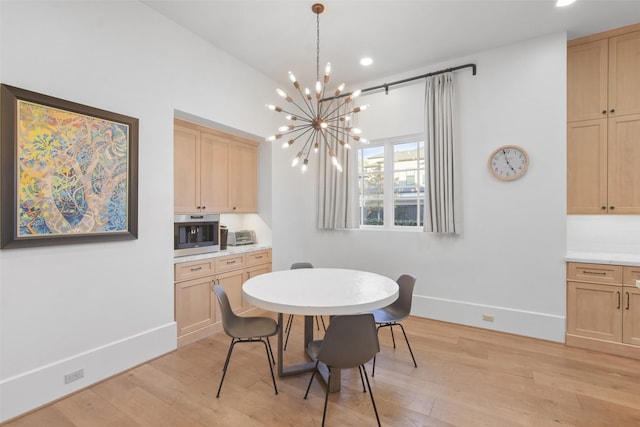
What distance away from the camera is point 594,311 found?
291 cm

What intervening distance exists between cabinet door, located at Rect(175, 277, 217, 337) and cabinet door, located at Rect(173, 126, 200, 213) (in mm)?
808

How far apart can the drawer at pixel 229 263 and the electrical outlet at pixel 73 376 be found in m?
1.42

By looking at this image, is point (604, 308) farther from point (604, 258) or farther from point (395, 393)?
point (395, 393)

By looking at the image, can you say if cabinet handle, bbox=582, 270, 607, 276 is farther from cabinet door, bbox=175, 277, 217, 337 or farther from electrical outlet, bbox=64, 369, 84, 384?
electrical outlet, bbox=64, 369, 84, 384

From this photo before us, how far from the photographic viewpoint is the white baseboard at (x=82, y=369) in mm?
1956

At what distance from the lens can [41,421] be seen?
75.9 inches

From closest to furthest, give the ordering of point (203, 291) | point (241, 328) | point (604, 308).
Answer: point (241, 328) → point (604, 308) → point (203, 291)

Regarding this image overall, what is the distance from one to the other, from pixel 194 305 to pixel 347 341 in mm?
2060

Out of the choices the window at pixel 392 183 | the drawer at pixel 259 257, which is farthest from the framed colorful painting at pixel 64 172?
the window at pixel 392 183

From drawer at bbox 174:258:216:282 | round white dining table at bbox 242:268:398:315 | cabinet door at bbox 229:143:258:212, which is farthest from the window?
drawer at bbox 174:258:216:282

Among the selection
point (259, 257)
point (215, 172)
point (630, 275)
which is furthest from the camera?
point (259, 257)

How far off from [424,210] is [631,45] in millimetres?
2569

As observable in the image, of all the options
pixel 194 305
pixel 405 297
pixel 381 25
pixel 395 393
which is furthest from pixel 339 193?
pixel 395 393

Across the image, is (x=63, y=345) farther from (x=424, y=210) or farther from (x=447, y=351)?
(x=424, y=210)
